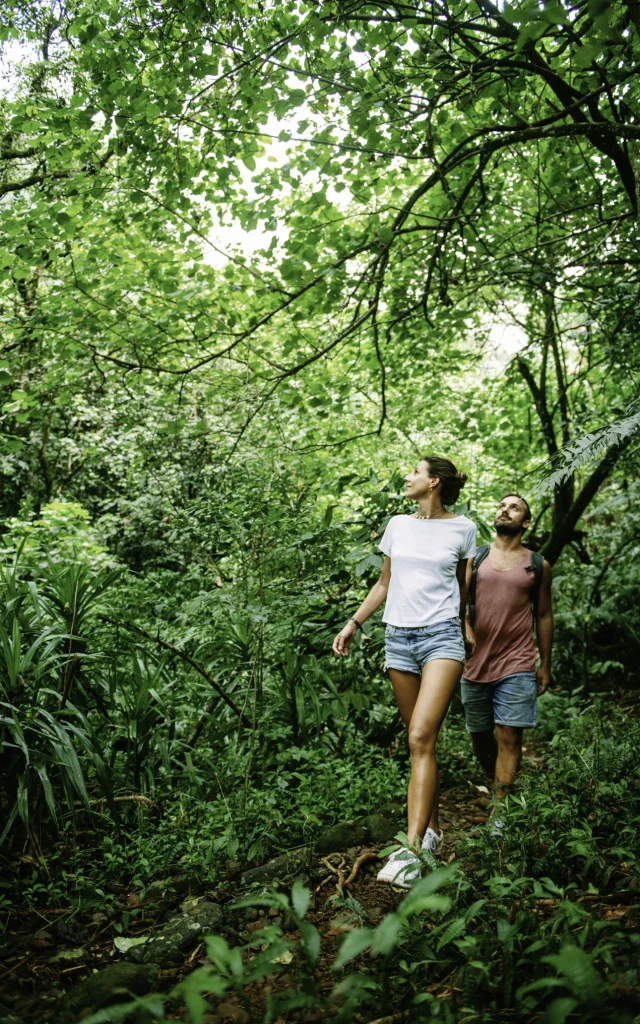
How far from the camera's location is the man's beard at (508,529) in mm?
4023

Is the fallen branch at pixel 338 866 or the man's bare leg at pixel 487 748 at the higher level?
the man's bare leg at pixel 487 748

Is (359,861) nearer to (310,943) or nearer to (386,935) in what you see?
(310,943)

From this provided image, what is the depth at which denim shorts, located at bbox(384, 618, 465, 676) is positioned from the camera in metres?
3.14

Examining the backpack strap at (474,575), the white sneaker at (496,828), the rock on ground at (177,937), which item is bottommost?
the rock on ground at (177,937)

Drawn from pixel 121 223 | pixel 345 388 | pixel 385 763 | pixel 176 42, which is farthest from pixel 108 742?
pixel 176 42

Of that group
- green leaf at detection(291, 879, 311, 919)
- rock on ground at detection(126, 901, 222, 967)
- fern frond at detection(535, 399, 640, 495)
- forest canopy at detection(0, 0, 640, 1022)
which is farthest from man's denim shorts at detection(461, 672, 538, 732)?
green leaf at detection(291, 879, 311, 919)

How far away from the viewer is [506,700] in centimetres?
377

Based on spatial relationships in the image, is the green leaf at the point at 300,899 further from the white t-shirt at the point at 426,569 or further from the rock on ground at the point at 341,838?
the rock on ground at the point at 341,838

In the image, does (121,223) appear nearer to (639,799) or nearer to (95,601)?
(95,601)

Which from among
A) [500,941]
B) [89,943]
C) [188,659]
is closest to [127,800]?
Result: [188,659]

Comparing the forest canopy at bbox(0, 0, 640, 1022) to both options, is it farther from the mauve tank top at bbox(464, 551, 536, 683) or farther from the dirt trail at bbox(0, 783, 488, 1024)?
the mauve tank top at bbox(464, 551, 536, 683)

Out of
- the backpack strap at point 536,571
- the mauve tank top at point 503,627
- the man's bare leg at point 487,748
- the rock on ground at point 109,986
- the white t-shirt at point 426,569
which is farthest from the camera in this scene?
the man's bare leg at point 487,748

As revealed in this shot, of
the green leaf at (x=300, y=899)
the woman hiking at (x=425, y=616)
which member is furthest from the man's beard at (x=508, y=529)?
the green leaf at (x=300, y=899)

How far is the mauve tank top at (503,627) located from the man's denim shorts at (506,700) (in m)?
0.04
